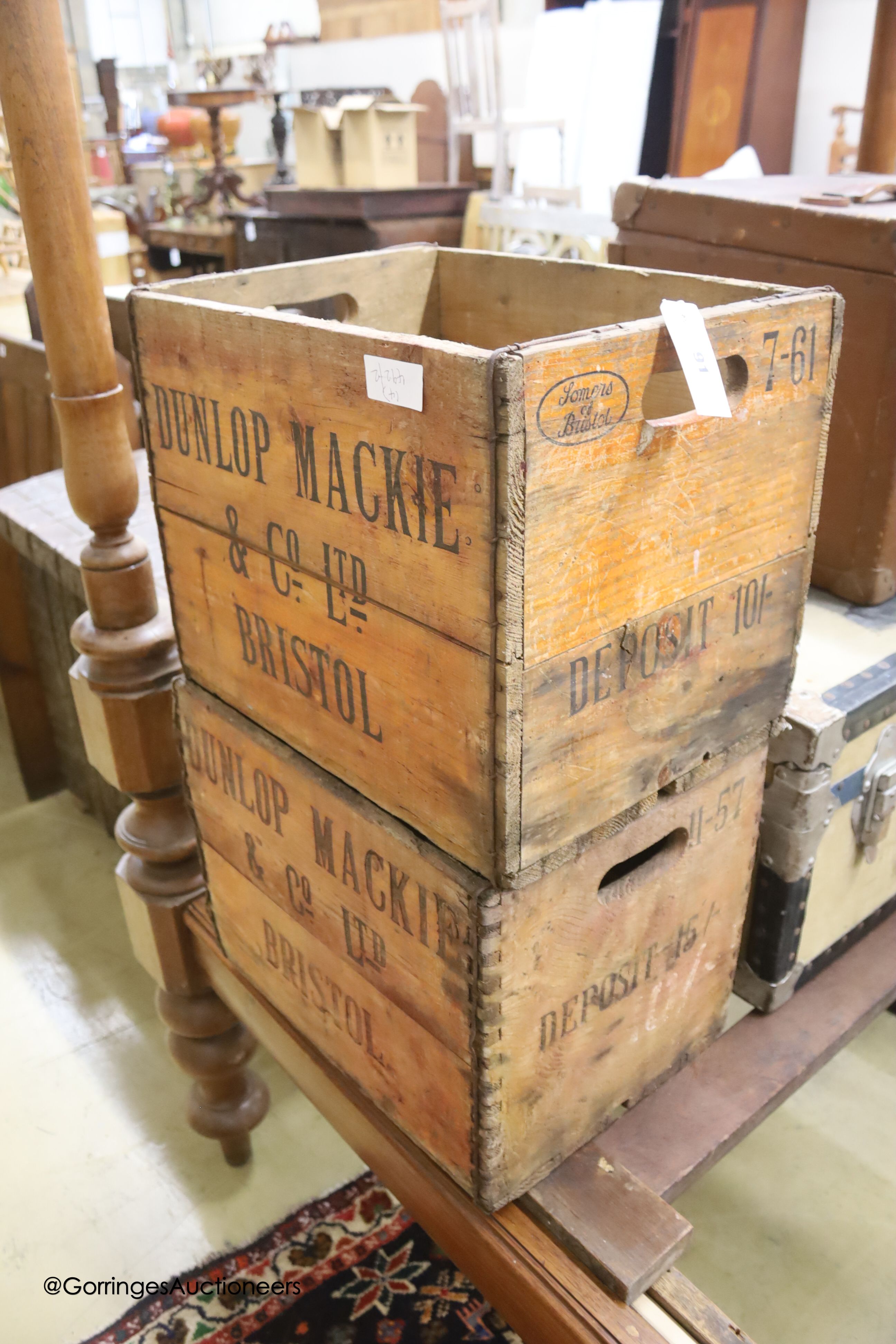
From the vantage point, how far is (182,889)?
143 centimetres

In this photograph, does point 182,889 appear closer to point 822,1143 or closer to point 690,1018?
point 690,1018

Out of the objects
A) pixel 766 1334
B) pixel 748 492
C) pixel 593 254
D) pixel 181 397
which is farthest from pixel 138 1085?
pixel 593 254

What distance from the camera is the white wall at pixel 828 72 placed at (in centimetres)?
435

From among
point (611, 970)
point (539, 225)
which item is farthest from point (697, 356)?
point (539, 225)

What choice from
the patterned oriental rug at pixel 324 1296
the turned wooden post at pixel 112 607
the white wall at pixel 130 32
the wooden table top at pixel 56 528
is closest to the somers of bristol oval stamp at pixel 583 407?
the turned wooden post at pixel 112 607

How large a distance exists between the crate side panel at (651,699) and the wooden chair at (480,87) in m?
4.63

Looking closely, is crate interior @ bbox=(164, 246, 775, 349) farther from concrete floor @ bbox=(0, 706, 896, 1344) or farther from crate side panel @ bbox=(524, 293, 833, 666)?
concrete floor @ bbox=(0, 706, 896, 1344)

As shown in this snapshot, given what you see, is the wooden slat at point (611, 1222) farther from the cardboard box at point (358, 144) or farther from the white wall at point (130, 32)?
the white wall at point (130, 32)

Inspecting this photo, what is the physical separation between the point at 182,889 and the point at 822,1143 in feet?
3.72

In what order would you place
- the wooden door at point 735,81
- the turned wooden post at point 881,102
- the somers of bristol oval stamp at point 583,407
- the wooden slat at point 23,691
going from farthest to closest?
the wooden door at point 735,81
the wooden slat at point 23,691
the turned wooden post at point 881,102
the somers of bristol oval stamp at point 583,407

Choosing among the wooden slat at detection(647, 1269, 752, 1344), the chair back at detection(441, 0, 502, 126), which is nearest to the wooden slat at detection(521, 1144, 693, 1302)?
the wooden slat at detection(647, 1269, 752, 1344)

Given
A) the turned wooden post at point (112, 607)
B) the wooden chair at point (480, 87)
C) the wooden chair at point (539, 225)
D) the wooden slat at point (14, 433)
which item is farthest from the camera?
the wooden chair at point (480, 87)

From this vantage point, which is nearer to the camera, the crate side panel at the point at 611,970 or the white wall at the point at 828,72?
the crate side panel at the point at 611,970

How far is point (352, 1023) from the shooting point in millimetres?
1067
